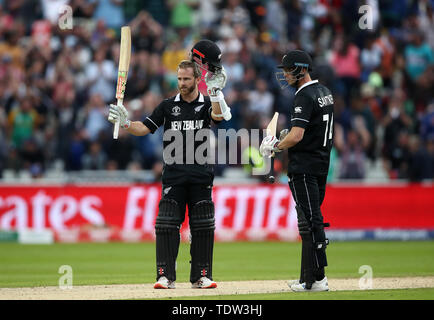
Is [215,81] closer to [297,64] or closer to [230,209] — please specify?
[297,64]

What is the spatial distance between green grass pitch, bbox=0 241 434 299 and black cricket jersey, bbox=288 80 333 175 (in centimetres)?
164

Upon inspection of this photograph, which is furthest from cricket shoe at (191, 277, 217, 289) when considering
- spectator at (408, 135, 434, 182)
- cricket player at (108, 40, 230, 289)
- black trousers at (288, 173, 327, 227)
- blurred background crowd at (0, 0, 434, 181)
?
spectator at (408, 135, 434, 182)

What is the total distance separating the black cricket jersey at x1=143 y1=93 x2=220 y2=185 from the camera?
10758mm

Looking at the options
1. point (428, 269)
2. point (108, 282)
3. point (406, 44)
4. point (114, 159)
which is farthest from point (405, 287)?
point (406, 44)

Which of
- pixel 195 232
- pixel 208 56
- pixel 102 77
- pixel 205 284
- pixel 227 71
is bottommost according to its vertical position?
pixel 205 284

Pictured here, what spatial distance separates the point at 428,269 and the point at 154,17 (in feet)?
45.3

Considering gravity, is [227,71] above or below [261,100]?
above

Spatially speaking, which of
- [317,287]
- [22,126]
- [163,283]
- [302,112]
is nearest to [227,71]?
[22,126]

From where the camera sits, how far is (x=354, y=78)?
75.5ft

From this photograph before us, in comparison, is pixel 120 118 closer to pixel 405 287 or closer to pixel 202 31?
pixel 405 287

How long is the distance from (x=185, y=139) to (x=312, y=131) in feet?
5.28

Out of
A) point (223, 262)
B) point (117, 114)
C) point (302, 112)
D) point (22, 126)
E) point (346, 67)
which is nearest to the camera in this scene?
point (302, 112)

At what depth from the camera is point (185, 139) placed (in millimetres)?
10820

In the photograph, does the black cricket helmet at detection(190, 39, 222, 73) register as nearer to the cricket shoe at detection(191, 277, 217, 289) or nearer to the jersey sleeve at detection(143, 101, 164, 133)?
the jersey sleeve at detection(143, 101, 164, 133)
